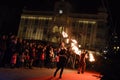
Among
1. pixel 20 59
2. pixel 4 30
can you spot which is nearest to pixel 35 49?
pixel 20 59

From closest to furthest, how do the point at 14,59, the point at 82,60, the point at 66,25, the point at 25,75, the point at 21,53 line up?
the point at 25,75 → the point at 14,59 → the point at 21,53 → the point at 82,60 → the point at 66,25

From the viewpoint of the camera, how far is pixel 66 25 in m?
61.7

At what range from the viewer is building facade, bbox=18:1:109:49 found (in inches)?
2279

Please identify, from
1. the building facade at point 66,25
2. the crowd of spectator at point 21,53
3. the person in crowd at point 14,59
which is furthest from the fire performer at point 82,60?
the building facade at point 66,25

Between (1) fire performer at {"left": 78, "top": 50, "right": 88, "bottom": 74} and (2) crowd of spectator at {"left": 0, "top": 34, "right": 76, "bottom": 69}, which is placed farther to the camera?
(1) fire performer at {"left": 78, "top": 50, "right": 88, "bottom": 74}

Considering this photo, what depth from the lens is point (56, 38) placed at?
60.1 meters

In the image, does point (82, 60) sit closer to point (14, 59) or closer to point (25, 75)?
point (14, 59)

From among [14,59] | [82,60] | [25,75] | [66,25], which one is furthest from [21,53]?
[66,25]

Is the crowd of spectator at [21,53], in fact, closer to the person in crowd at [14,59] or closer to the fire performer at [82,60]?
the person in crowd at [14,59]

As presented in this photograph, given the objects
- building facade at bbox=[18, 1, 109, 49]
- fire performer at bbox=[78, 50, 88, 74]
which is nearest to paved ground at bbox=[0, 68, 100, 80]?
fire performer at bbox=[78, 50, 88, 74]

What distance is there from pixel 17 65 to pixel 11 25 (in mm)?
6857

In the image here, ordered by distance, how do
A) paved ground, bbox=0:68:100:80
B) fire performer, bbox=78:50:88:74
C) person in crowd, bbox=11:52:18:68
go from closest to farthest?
paved ground, bbox=0:68:100:80, person in crowd, bbox=11:52:18:68, fire performer, bbox=78:50:88:74

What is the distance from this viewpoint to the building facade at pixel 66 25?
57875 mm

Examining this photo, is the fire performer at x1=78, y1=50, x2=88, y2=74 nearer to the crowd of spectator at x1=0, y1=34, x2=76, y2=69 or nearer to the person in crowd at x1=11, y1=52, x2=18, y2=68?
the crowd of spectator at x1=0, y1=34, x2=76, y2=69
